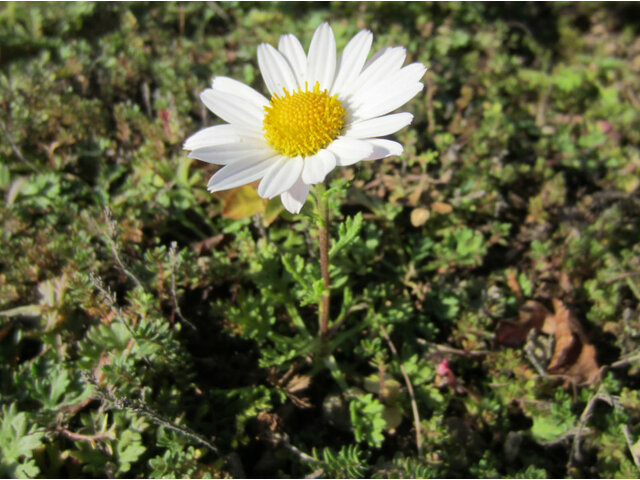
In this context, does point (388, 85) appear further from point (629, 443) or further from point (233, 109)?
point (629, 443)

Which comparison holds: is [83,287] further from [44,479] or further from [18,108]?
[18,108]

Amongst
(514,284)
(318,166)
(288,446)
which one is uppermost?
(318,166)

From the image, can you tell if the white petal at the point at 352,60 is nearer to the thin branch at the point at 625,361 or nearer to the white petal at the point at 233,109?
the white petal at the point at 233,109

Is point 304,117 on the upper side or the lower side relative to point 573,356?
upper

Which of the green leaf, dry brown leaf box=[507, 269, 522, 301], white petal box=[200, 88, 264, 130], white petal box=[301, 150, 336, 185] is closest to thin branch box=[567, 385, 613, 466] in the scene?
dry brown leaf box=[507, 269, 522, 301]

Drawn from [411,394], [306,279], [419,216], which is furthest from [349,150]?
[411,394]

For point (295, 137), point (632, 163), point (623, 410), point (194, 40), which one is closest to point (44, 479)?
point (295, 137)
